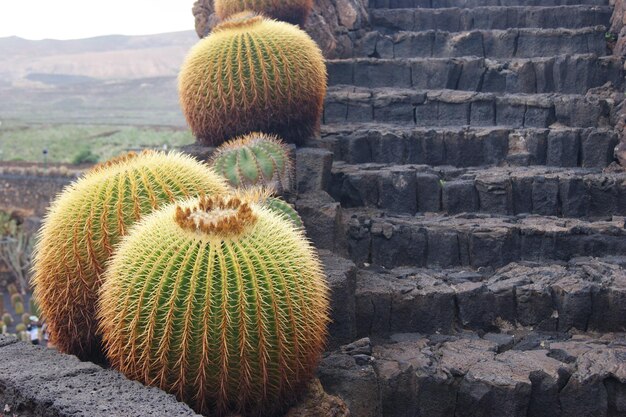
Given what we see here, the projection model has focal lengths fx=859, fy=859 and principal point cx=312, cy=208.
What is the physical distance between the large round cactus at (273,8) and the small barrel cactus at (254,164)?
3.29 m

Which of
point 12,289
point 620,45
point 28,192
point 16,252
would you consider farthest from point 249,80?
point 28,192

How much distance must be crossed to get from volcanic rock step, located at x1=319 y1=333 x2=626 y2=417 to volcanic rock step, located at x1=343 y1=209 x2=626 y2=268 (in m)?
1.23

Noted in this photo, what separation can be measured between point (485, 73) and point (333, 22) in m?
2.15

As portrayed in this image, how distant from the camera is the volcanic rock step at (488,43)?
8.76m

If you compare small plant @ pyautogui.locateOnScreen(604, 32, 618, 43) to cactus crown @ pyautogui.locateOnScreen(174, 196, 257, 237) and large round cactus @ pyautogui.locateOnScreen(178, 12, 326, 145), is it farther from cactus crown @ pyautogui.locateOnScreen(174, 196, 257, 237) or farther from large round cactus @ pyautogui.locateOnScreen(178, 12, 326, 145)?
cactus crown @ pyautogui.locateOnScreen(174, 196, 257, 237)

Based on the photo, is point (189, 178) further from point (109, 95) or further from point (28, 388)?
point (109, 95)

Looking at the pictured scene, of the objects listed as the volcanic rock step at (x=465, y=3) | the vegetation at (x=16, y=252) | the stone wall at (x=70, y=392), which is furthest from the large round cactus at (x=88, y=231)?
the vegetation at (x=16, y=252)

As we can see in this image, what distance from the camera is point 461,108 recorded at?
830 centimetres

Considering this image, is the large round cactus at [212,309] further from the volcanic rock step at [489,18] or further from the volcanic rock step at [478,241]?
the volcanic rock step at [489,18]

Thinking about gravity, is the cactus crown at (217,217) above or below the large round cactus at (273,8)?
below

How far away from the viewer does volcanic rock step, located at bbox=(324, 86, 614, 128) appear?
777 centimetres

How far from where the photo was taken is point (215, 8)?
31.6ft

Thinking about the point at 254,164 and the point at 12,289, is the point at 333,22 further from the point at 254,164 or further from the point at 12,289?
the point at 12,289

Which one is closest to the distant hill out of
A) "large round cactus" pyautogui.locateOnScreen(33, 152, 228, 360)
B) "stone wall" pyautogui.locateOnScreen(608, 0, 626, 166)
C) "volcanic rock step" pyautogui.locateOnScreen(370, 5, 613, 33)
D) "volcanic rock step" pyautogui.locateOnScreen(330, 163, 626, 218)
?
"volcanic rock step" pyautogui.locateOnScreen(370, 5, 613, 33)
